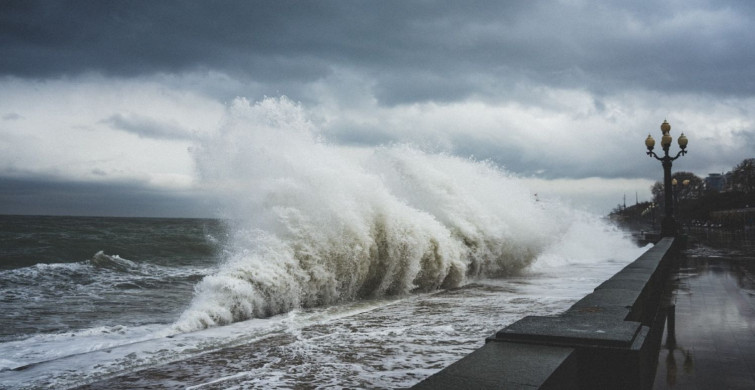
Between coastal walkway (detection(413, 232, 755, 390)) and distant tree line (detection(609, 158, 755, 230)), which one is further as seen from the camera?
distant tree line (detection(609, 158, 755, 230))

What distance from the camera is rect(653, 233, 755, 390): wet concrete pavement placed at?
148 inches

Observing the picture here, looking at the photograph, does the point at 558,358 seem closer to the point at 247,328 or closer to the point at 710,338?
the point at 710,338

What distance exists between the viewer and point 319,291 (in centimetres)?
927

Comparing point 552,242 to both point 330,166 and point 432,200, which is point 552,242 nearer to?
point 432,200

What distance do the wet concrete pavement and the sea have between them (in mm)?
1703

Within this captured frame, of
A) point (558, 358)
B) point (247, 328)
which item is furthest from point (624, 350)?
point (247, 328)

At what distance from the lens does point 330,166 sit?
37.3ft

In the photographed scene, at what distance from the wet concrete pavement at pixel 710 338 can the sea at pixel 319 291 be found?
1703 millimetres

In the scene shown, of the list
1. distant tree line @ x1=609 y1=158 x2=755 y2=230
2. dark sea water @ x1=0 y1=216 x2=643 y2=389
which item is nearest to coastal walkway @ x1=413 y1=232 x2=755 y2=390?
dark sea water @ x1=0 y1=216 x2=643 y2=389

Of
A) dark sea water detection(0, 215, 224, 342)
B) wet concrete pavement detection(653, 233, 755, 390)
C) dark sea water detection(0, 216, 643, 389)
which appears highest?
wet concrete pavement detection(653, 233, 755, 390)

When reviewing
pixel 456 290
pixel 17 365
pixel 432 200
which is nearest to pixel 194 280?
pixel 432 200

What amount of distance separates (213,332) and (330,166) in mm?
5349

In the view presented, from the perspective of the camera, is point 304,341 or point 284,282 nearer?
point 304,341

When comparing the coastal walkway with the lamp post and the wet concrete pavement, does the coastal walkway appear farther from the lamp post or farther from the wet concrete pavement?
the lamp post
